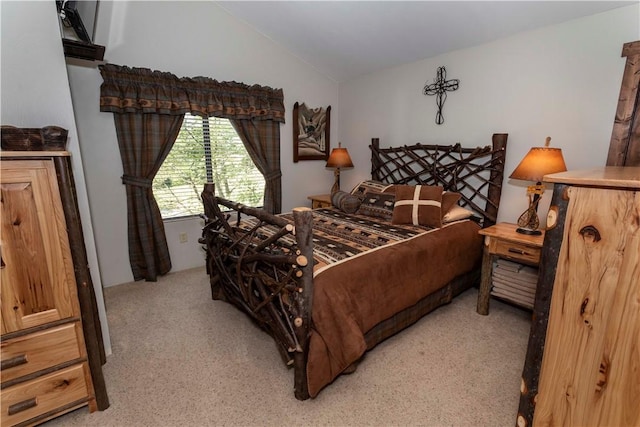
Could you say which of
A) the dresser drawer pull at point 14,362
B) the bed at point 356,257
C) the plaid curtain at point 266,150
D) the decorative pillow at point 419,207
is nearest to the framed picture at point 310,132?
the plaid curtain at point 266,150

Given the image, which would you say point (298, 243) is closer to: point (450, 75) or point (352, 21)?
point (352, 21)

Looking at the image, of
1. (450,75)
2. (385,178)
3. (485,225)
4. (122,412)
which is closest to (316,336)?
(122,412)

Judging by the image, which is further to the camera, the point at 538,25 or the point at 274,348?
the point at 538,25

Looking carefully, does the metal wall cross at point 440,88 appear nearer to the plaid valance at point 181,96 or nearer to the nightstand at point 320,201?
the nightstand at point 320,201

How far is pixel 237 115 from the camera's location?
10.8ft

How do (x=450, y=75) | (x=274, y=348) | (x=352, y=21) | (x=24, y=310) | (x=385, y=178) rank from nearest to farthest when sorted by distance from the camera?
(x=24, y=310), (x=274, y=348), (x=352, y=21), (x=450, y=75), (x=385, y=178)

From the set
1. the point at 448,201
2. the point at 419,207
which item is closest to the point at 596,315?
the point at 419,207

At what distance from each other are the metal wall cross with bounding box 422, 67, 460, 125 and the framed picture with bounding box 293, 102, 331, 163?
1.39 metres

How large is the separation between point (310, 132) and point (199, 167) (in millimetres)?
1480

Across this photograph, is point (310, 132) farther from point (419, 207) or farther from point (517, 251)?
point (517, 251)

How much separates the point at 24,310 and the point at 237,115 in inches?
98.8

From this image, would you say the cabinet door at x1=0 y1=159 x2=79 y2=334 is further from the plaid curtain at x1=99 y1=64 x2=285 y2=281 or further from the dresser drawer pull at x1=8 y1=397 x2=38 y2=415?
the plaid curtain at x1=99 y1=64 x2=285 y2=281

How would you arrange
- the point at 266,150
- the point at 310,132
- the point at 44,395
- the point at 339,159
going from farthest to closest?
the point at 310,132
the point at 339,159
the point at 266,150
the point at 44,395

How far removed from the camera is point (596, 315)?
0.98m
